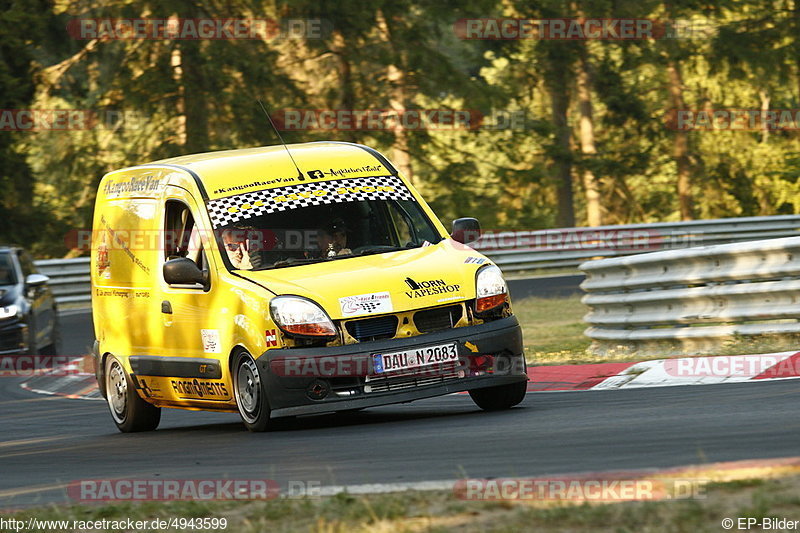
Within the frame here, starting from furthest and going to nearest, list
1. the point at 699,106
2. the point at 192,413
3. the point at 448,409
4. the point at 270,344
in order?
the point at 699,106, the point at 192,413, the point at 448,409, the point at 270,344

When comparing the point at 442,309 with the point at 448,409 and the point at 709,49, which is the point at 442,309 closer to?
the point at 448,409

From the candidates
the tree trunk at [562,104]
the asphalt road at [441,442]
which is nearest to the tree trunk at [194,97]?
the tree trunk at [562,104]

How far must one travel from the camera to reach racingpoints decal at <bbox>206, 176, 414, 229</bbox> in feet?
32.8

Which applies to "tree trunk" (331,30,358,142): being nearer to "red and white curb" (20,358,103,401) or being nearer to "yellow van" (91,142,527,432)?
"red and white curb" (20,358,103,401)

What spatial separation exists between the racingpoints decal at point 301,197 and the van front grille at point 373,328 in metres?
1.43

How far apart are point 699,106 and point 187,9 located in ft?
68.2

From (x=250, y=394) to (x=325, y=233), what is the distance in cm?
140

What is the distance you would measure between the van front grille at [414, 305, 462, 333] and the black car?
884cm

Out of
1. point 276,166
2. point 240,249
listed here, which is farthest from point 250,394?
point 276,166

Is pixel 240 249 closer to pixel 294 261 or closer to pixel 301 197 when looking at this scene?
pixel 294 261

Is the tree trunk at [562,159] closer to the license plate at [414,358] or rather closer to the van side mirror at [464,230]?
the van side mirror at [464,230]

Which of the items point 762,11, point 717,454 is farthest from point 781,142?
point 717,454

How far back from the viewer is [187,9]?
29.6 meters

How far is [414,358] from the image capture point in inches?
355
